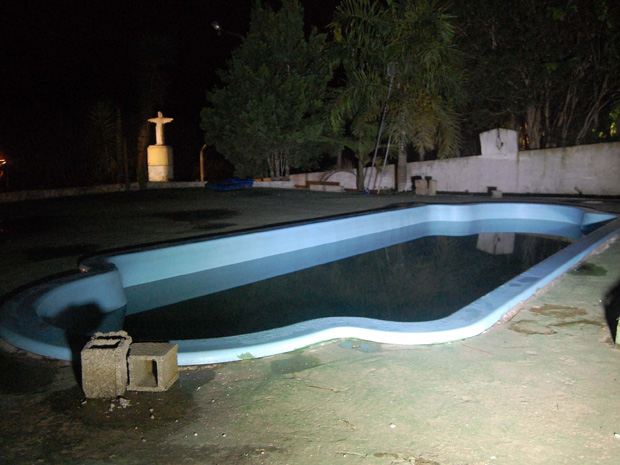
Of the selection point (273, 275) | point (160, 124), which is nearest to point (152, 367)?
point (273, 275)

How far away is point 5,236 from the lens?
6508mm

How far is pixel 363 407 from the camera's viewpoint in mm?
2156

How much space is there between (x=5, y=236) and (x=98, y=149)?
7.59 m

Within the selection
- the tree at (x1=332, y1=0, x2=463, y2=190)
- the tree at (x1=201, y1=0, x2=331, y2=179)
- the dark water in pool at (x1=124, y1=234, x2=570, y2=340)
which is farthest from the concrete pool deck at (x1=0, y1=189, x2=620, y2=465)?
the tree at (x1=201, y1=0, x2=331, y2=179)

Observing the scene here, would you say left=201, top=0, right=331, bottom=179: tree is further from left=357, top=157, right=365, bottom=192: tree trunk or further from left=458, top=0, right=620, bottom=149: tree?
left=458, top=0, right=620, bottom=149: tree

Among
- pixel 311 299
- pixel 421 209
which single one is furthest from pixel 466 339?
pixel 421 209

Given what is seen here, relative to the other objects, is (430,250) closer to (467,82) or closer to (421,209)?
(421,209)

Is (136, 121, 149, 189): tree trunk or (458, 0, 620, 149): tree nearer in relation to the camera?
(458, 0, 620, 149): tree

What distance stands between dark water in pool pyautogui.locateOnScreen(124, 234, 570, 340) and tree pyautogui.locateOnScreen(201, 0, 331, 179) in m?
7.67

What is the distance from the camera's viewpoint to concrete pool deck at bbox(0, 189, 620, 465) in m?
1.85

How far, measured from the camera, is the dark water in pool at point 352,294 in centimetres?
456

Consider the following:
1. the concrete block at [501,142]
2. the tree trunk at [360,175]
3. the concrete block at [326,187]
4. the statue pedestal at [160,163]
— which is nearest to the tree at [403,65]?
the tree trunk at [360,175]

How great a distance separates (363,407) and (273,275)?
433 cm

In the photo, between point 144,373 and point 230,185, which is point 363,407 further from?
point 230,185
